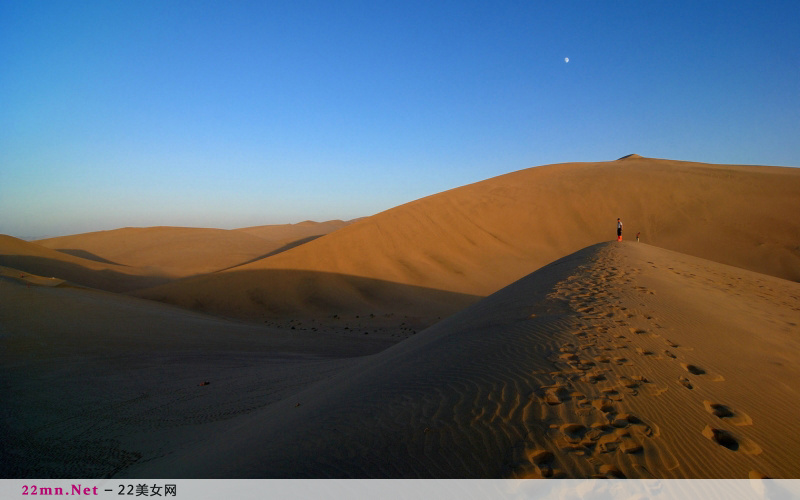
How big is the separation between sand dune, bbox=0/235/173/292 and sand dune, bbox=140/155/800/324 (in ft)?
24.6

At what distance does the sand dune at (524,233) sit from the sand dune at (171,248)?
17364mm

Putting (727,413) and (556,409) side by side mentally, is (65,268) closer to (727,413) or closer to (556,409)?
(556,409)

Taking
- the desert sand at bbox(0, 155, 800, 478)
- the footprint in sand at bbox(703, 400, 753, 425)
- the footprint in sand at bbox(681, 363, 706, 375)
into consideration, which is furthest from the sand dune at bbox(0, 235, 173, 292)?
the footprint in sand at bbox(703, 400, 753, 425)

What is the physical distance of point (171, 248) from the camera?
164 ft

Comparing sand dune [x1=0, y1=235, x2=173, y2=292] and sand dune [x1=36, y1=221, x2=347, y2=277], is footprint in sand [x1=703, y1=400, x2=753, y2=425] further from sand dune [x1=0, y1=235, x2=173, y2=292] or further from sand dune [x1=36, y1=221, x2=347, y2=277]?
sand dune [x1=36, y1=221, x2=347, y2=277]

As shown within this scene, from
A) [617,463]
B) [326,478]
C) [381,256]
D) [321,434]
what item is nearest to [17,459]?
[321,434]

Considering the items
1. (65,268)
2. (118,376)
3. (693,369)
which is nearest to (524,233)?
(118,376)

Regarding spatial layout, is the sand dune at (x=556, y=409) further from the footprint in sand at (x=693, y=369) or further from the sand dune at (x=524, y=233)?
the sand dune at (x=524, y=233)

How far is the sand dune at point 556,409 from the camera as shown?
8.60ft

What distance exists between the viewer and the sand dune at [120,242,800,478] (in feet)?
8.60

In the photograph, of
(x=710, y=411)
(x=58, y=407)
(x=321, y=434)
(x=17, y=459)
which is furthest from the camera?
(x=58, y=407)

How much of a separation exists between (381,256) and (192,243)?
3743 cm

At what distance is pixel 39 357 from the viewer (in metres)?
7.44

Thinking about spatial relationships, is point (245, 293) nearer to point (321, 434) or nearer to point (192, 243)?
point (321, 434)
